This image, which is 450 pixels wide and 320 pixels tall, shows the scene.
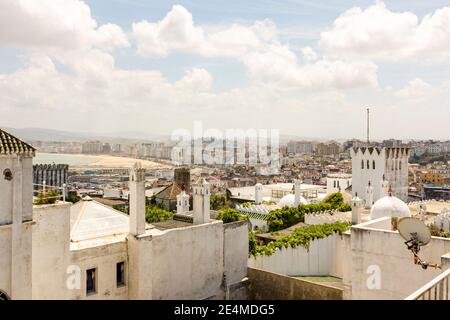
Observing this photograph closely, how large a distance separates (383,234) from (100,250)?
7.13 metres

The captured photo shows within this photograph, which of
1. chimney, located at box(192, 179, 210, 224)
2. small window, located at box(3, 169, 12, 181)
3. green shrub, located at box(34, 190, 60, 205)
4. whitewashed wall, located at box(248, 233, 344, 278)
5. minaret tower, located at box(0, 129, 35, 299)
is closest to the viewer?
minaret tower, located at box(0, 129, 35, 299)

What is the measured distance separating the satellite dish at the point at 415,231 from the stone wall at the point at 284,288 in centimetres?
463

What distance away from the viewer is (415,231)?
9.45 metres

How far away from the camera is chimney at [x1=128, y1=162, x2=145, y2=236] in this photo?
1166cm

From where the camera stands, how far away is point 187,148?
6881 cm

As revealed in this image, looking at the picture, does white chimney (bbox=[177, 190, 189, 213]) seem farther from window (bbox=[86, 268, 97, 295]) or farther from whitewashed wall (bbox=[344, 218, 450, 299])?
whitewashed wall (bbox=[344, 218, 450, 299])

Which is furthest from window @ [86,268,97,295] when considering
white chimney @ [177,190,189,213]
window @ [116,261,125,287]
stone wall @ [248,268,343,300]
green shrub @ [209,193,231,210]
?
green shrub @ [209,193,231,210]

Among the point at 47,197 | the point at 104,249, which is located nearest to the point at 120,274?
the point at 104,249

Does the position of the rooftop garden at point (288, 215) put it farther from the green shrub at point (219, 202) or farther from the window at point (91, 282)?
the green shrub at point (219, 202)

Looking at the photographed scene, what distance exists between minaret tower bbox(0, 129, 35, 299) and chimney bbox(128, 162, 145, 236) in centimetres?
283

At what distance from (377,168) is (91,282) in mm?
32323

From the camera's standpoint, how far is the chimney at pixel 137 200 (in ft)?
38.3
